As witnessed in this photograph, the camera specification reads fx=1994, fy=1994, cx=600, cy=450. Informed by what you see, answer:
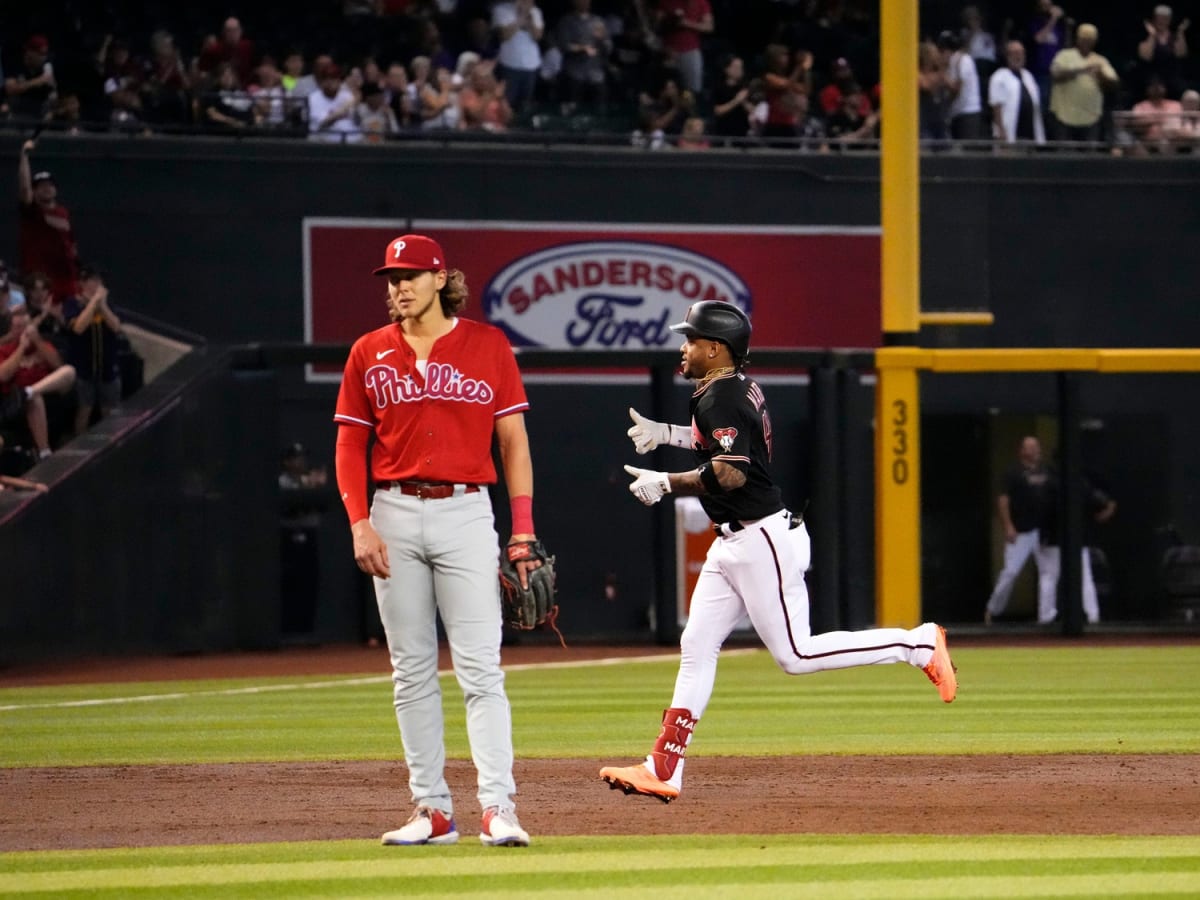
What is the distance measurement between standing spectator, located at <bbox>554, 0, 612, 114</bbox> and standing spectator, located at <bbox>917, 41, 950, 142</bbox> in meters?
3.24

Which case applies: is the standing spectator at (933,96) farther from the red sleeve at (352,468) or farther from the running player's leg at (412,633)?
the running player's leg at (412,633)

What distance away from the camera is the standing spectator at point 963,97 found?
65.1 ft

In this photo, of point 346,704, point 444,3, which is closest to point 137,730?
point 346,704

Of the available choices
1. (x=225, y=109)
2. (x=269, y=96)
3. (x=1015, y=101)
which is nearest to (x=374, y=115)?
(x=269, y=96)

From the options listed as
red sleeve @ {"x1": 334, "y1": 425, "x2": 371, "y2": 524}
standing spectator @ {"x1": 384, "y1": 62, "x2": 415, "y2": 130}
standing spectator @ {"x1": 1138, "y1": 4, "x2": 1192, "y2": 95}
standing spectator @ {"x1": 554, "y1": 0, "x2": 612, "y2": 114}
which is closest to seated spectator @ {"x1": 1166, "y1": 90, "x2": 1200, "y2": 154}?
standing spectator @ {"x1": 1138, "y1": 4, "x2": 1192, "y2": 95}

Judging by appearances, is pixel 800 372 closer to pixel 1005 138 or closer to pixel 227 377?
pixel 1005 138

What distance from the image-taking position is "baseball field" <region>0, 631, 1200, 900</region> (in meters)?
5.93

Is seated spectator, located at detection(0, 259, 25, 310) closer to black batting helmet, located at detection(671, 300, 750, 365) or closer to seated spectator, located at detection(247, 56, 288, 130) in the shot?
seated spectator, located at detection(247, 56, 288, 130)

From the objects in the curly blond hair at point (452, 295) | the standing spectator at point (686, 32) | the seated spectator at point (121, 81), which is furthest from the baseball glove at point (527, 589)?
the standing spectator at point (686, 32)

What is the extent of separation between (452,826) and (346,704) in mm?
5986

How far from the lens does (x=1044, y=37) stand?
2122cm

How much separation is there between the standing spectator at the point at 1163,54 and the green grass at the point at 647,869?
1648cm

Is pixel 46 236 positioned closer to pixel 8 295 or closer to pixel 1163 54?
pixel 8 295

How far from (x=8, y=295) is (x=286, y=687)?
4377 millimetres
